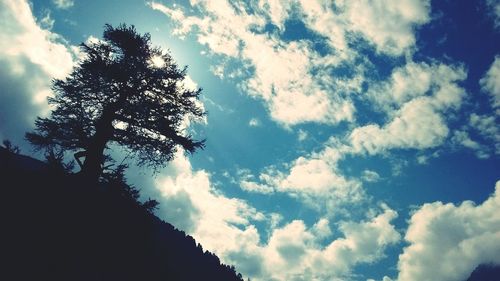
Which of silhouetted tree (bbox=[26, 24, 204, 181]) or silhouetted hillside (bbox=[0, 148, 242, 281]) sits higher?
silhouetted tree (bbox=[26, 24, 204, 181])

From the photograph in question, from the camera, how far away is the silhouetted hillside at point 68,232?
7309 mm

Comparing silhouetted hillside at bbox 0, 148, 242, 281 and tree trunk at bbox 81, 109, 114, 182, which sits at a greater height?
tree trunk at bbox 81, 109, 114, 182

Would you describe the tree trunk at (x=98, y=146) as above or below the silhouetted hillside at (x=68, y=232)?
above

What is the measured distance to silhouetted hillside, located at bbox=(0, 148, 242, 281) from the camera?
7.31m

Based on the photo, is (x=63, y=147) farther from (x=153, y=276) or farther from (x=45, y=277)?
(x=45, y=277)

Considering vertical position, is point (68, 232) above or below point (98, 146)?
below

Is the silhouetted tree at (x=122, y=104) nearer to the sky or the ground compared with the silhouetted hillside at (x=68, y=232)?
nearer to the sky

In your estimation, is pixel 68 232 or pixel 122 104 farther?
pixel 122 104

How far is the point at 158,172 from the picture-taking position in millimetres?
18078

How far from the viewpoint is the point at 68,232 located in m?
8.20

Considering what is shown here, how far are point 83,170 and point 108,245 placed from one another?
5.70 metres

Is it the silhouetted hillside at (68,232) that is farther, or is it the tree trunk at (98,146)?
the tree trunk at (98,146)

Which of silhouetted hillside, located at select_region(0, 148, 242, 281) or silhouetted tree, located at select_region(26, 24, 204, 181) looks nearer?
silhouetted hillside, located at select_region(0, 148, 242, 281)

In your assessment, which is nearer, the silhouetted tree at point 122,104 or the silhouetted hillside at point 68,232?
the silhouetted hillside at point 68,232
